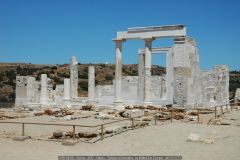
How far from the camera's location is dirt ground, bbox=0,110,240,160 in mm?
10984

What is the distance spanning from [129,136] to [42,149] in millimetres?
3779

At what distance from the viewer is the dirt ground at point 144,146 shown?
11.0 m

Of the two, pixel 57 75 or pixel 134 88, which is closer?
pixel 134 88

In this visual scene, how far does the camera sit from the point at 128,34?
28.2 m

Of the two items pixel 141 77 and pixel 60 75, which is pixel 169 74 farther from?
pixel 60 75

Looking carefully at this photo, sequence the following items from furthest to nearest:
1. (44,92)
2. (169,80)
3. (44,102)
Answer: (169,80) → (44,92) → (44,102)

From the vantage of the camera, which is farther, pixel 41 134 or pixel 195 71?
pixel 195 71

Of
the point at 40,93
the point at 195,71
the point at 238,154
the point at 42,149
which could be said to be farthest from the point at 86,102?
the point at 238,154

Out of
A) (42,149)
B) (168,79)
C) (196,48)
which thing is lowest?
(42,149)

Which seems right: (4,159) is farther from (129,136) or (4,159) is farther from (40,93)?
(40,93)

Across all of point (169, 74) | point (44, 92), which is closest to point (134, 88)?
point (169, 74)

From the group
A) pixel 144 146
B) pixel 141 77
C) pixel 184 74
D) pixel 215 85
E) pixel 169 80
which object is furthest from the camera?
pixel 169 80

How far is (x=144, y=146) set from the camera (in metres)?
12.3

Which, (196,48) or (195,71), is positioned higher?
(196,48)
